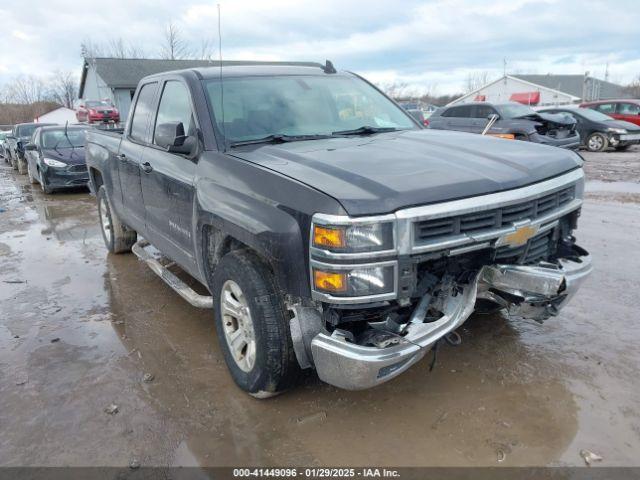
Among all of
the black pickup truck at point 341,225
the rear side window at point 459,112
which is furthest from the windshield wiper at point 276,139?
the rear side window at point 459,112

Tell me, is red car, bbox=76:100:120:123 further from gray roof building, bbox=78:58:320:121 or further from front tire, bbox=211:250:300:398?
front tire, bbox=211:250:300:398

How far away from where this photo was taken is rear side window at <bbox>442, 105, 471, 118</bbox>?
1519 centimetres

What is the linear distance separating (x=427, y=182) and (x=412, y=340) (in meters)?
0.78

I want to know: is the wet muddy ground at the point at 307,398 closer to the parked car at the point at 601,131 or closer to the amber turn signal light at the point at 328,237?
the amber turn signal light at the point at 328,237

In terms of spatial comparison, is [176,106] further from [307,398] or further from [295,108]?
[307,398]

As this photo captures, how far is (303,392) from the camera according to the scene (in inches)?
128

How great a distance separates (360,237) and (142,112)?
3135mm

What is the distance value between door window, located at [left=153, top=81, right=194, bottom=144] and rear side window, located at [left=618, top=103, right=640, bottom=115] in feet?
66.9

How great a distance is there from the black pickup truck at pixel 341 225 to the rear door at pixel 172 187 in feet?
0.07

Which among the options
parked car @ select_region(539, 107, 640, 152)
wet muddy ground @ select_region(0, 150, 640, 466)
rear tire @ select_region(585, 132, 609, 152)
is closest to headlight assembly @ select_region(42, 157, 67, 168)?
wet muddy ground @ select_region(0, 150, 640, 466)

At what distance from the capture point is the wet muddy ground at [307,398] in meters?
2.73

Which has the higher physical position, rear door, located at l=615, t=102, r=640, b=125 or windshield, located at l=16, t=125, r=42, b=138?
rear door, located at l=615, t=102, r=640, b=125

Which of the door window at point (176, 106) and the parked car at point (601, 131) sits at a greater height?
the door window at point (176, 106)

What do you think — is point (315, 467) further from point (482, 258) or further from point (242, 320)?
point (482, 258)
